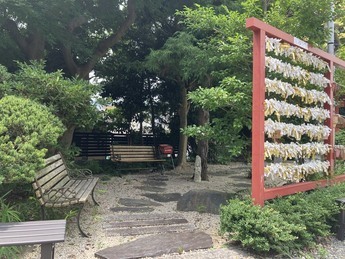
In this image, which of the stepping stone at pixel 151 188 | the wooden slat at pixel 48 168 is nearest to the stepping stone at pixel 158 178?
the stepping stone at pixel 151 188

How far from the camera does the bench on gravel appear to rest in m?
8.89

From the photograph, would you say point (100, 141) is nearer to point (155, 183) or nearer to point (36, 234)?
point (155, 183)

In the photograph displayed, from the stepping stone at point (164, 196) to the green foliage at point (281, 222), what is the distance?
2.32m

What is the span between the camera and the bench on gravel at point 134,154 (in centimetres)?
889

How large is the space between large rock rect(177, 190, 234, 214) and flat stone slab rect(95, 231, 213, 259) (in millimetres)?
1159

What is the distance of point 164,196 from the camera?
645 cm

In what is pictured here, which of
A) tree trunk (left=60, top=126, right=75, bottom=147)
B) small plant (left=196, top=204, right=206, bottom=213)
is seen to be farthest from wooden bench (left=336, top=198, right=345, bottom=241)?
tree trunk (left=60, top=126, right=75, bottom=147)

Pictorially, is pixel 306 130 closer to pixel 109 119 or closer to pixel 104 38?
pixel 104 38

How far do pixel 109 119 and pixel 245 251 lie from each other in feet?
27.8

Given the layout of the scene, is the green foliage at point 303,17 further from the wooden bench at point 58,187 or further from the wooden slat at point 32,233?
the wooden slat at point 32,233

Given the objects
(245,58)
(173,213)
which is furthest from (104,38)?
(173,213)

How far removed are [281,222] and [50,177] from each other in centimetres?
298

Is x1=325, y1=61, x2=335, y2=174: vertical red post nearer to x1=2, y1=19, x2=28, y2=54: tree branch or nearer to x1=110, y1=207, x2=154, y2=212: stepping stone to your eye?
x1=110, y1=207, x2=154, y2=212: stepping stone

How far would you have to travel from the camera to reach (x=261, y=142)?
4043 mm
